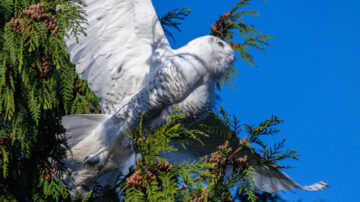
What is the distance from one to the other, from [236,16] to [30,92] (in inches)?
82.5

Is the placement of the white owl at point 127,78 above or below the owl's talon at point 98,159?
above

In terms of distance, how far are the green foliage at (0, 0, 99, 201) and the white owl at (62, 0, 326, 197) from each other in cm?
40

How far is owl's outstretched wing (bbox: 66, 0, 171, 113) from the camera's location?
3.48 m

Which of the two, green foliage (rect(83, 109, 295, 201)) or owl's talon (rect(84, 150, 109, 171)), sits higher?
green foliage (rect(83, 109, 295, 201))

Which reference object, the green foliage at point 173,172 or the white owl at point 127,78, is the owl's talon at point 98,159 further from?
the green foliage at point 173,172

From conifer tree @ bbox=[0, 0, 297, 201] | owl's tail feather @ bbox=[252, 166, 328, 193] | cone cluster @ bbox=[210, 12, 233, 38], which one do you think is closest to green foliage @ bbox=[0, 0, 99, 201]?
conifer tree @ bbox=[0, 0, 297, 201]

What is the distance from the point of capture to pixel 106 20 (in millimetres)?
3520

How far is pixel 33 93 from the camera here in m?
2.40

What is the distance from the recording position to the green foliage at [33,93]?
2314 millimetres

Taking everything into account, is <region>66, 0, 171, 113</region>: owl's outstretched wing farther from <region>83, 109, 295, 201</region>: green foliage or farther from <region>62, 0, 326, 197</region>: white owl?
<region>83, 109, 295, 201</region>: green foliage

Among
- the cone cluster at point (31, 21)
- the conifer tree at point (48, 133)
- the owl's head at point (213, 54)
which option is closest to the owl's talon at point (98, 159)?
the conifer tree at point (48, 133)

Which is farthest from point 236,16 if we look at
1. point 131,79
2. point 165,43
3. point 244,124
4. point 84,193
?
point 84,193

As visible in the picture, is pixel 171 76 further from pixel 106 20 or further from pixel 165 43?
pixel 106 20

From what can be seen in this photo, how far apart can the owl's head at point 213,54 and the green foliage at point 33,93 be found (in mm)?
880
